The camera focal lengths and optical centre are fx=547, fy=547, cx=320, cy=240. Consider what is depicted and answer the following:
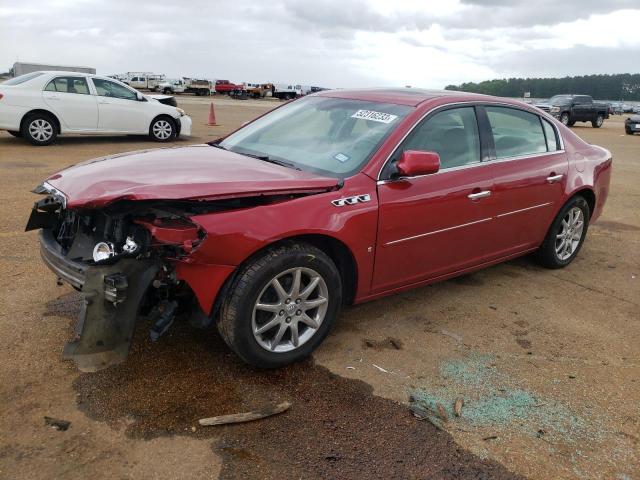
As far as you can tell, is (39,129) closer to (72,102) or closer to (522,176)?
(72,102)

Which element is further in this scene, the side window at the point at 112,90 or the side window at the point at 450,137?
the side window at the point at 112,90

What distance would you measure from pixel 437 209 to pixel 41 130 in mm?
10346

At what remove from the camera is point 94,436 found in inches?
103

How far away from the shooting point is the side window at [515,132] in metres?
4.37

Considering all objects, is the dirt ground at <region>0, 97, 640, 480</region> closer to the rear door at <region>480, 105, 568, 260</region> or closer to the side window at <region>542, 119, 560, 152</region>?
the rear door at <region>480, 105, 568, 260</region>

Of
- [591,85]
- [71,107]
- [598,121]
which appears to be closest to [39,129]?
[71,107]

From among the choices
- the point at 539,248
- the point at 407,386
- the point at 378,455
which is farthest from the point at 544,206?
the point at 378,455

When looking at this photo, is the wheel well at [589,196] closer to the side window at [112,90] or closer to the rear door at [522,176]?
the rear door at [522,176]

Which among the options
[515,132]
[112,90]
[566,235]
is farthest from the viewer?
[112,90]

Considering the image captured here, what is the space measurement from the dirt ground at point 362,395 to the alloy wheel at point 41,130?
26.0ft

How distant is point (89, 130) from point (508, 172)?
10.2 metres

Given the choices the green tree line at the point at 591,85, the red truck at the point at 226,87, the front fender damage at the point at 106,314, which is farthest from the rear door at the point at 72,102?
the green tree line at the point at 591,85

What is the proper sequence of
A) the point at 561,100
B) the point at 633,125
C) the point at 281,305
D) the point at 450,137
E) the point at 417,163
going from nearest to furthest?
the point at 281,305
the point at 417,163
the point at 450,137
the point at 633,125
the point at 561,100

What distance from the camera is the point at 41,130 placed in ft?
37.6
